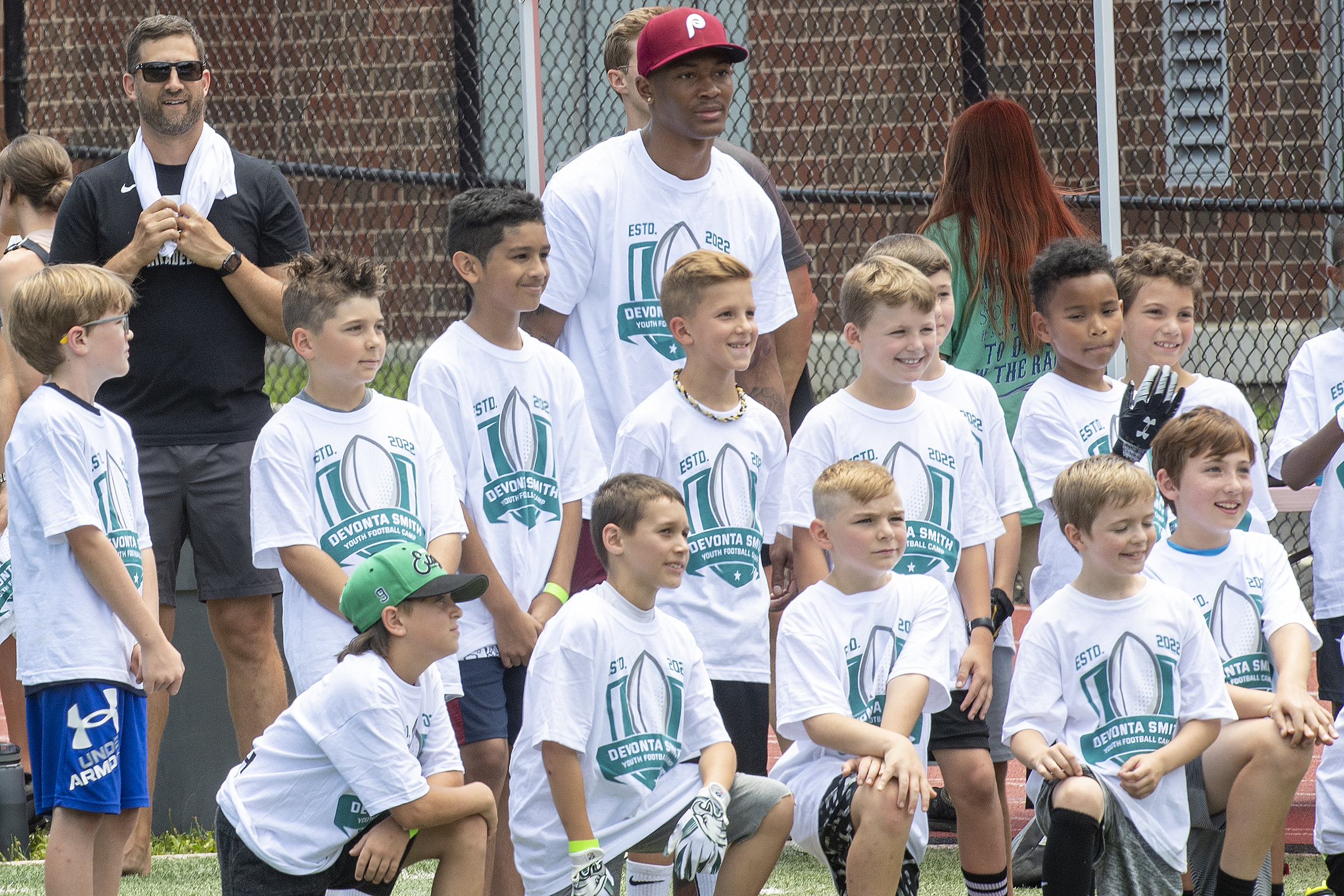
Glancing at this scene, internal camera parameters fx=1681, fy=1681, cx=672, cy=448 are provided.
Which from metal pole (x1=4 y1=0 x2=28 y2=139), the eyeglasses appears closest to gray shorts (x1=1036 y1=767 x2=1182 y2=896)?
the eyeglasses

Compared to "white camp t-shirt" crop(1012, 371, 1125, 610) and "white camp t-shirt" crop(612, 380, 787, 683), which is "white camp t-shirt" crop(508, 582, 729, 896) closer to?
"white camp t-shirt" crop(612, 380, 787, 683)

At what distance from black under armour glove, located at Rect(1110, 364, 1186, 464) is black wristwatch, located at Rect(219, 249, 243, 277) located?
2.42 metres

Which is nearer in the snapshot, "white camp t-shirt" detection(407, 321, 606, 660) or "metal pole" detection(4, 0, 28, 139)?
"white camp t-shirt" detection(407, 321, 606, 660)

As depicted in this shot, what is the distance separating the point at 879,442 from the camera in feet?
13.6

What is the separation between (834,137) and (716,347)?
4.91m

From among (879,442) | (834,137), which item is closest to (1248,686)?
(879,442)

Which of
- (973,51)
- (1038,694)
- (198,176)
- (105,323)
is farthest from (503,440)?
(973,51)

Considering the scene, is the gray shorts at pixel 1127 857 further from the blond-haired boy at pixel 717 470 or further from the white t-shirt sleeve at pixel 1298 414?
the white t-shirt sleeve at pixel 1298 414

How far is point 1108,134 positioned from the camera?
5.50 meters

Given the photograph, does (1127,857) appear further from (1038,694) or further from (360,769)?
(360,769)

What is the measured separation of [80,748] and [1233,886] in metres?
2.67

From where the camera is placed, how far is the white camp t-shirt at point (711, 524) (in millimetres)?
4055

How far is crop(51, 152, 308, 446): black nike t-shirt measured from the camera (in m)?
4.68

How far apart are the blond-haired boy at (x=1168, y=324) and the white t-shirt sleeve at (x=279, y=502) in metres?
2.28
